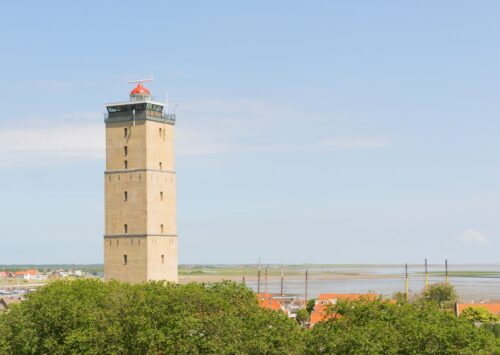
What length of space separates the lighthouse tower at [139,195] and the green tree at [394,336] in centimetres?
3009

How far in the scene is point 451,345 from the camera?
4231cm

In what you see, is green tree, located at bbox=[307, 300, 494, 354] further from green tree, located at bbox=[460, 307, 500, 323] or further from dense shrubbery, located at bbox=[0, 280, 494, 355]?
green tree, located at bbox=[460, 307, 500, 323]

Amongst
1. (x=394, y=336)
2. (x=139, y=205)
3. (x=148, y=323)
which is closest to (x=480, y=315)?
(x=139, y=205)

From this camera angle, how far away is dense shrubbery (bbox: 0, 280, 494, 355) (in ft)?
141

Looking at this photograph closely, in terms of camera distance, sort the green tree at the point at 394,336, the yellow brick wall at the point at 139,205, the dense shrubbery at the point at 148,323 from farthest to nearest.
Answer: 1. the yellow brick wall at the point at 139,205
2. the dense shrubbery at the point at 148,323
3. the green tree at the point at 394,336

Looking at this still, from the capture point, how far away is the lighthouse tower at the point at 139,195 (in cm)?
7406

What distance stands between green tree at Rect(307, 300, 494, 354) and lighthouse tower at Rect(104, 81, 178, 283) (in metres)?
30.1

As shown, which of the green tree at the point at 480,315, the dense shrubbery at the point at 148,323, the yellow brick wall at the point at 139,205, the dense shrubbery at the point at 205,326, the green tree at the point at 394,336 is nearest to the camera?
the green tree at the point at 394,336

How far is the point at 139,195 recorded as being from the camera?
74.2 m

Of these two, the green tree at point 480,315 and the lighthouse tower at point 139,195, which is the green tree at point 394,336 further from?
the green tree at point 480,315

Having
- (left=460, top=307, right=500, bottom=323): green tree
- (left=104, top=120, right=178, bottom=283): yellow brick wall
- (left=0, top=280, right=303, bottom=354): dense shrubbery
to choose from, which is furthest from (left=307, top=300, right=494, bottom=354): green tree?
(left=460, top=307, right=500, bottom=323): green tree

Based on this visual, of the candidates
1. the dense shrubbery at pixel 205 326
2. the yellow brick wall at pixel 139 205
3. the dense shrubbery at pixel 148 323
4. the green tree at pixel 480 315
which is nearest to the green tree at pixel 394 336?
the dense shrubbery at pixel 205 326

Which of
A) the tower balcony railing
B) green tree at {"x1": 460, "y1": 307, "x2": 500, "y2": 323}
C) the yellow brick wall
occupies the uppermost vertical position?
the tower balcony railing

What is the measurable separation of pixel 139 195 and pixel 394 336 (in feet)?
117
